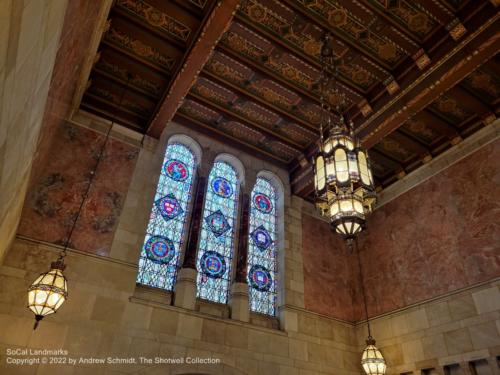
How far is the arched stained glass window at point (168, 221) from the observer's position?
691 cm

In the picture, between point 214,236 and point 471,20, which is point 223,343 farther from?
point 471,20

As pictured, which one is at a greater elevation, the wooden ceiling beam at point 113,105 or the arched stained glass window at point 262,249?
the wooden ceiling beam at point 113,105

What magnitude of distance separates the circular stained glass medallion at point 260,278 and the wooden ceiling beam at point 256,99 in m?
3.20

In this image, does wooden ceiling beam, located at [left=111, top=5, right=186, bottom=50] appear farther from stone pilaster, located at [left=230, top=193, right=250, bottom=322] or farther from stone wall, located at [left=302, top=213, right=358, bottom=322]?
stone wall, located at [left=302, top=213, right=358, bottom=322]

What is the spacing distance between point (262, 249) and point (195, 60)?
4.09 metres

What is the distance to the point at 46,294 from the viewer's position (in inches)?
173

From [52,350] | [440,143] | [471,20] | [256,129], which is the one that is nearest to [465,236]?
[440,143]

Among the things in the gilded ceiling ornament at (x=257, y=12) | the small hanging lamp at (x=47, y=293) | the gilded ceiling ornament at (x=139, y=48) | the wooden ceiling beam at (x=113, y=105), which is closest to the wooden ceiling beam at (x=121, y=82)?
the wooden ceiling beam at (x=113, y=105)

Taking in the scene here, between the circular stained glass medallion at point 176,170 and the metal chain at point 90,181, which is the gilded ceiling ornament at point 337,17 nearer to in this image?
the metal chain at point 90,181

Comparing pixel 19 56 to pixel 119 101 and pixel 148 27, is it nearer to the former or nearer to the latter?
pixel 148 27

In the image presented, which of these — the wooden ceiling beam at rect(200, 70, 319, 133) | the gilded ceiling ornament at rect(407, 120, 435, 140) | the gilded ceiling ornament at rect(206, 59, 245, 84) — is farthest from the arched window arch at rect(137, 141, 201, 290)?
the gilded ceiling ornament at rect(407, 120, 435, 140)

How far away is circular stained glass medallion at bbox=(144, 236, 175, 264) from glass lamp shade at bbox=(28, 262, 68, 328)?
2.42 m

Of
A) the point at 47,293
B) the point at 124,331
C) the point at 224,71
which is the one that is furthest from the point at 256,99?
the point at 47,293

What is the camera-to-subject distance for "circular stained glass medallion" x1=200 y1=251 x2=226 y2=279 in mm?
7391
